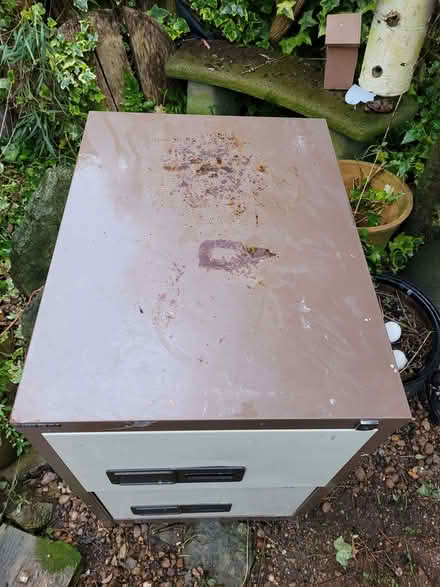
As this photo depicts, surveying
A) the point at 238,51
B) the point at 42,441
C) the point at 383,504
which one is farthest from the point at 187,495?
the point at 238,51

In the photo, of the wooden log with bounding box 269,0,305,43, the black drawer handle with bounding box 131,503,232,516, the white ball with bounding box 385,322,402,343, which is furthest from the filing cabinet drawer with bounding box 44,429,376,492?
the wooden log with bounding box 269,0,305,43

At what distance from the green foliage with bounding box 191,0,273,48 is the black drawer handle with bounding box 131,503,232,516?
211cm

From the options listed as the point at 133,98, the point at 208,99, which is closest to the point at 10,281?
the point at 133,98

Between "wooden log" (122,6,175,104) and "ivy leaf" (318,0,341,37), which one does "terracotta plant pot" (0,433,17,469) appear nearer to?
"wooden log" (122,6,175,104)

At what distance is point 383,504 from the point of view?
1547 mm

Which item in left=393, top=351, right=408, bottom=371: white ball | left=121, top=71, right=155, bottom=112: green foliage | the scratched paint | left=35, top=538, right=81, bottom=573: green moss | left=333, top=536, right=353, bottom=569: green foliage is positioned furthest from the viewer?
left=121, top=71, right=155, bottom=112: green foliage

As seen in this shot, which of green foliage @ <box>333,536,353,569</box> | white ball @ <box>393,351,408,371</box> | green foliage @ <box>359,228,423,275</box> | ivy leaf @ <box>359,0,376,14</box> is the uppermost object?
ivy leaf @ <box>359,0,376,14</box>

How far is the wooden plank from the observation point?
4.22 feet

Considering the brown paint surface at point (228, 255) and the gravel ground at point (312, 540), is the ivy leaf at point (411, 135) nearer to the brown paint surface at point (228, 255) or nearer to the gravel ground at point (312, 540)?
the brown paint surface at point (228, 255)

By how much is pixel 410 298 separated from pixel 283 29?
1444mm

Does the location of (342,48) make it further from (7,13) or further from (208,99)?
(7,13)

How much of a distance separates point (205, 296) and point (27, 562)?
3.95 ft

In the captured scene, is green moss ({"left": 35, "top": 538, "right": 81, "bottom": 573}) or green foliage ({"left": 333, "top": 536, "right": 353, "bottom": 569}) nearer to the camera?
green moss ({"left": 35, "top": 538, "right": 81, "bottom": 573})

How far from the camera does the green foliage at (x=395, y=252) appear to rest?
1783 millimetres
